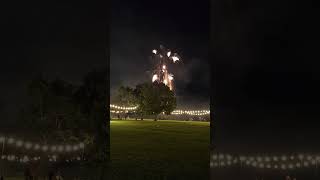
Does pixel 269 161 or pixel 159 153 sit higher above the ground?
pixel 159 153

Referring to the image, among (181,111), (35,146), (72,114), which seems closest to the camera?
(35,146)

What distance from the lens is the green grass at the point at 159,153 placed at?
5.23 meters

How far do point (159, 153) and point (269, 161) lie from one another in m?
1.34

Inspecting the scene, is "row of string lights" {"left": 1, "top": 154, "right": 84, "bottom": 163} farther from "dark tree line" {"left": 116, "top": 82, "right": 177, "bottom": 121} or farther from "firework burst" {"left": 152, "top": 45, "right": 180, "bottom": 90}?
"firework burst" {"left": 152, "top": 45, "right": 180, "bottom": 90}

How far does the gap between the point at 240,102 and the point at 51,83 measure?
2225 millimetres

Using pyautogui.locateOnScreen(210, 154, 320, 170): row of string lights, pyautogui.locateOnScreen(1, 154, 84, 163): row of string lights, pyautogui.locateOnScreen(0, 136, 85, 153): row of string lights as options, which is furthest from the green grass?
pyautogui.locateOnScreen(1, 154, 84, 163): row of string lights

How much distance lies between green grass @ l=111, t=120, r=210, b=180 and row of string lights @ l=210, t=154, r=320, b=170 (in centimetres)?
26

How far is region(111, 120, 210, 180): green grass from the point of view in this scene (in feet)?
17.2

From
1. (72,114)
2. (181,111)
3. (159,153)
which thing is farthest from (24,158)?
(181,111)

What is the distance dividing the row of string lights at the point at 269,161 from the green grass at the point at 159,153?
257 millimetres

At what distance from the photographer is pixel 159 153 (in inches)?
208

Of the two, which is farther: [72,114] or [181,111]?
[181,111]

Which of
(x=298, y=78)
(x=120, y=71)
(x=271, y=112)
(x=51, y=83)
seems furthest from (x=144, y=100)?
(x=298, y=78)

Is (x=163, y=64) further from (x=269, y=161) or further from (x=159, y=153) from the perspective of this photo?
(x=269, y=161)
